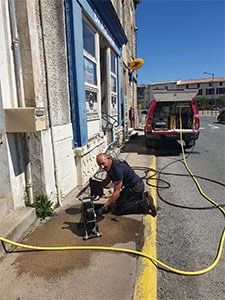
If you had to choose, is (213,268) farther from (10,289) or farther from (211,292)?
(10,289)

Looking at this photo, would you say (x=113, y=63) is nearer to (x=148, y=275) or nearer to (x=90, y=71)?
(x=90, y=71)

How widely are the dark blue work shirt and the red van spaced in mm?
5910

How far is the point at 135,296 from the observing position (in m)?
2.37

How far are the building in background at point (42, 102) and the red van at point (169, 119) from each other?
3.87 metres

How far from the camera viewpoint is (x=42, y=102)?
159 inches

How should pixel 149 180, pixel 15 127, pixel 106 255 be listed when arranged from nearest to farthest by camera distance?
pixel 106 255 → pixel 15 127 → pixel 149 180

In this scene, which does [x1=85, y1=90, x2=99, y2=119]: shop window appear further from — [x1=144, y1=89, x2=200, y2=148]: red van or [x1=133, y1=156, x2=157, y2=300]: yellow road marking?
[x1=133, y1=156, x2=157, y2=300]: yellow road marking

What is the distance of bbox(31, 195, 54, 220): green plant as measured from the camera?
3.99m

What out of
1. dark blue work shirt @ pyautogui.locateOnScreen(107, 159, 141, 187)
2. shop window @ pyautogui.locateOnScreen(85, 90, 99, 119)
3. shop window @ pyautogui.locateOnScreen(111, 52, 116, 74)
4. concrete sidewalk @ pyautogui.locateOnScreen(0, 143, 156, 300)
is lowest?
concrete sidewalk @ pyautogui.locateOnScreen(0, 143, 156, 300)

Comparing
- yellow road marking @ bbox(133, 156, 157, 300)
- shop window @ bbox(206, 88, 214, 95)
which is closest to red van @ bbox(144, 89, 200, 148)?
yellow road marking @ bbox(133, 156, 157, 300)

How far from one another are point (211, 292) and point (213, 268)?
0.41 meters

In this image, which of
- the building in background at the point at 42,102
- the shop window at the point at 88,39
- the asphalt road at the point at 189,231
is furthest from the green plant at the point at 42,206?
the shop window at the point at 88,39

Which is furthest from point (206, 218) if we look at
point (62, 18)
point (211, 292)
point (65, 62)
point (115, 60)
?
point (115, 60)

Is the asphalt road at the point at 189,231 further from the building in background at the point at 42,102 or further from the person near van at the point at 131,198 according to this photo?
the building in background at the point at 42,102
